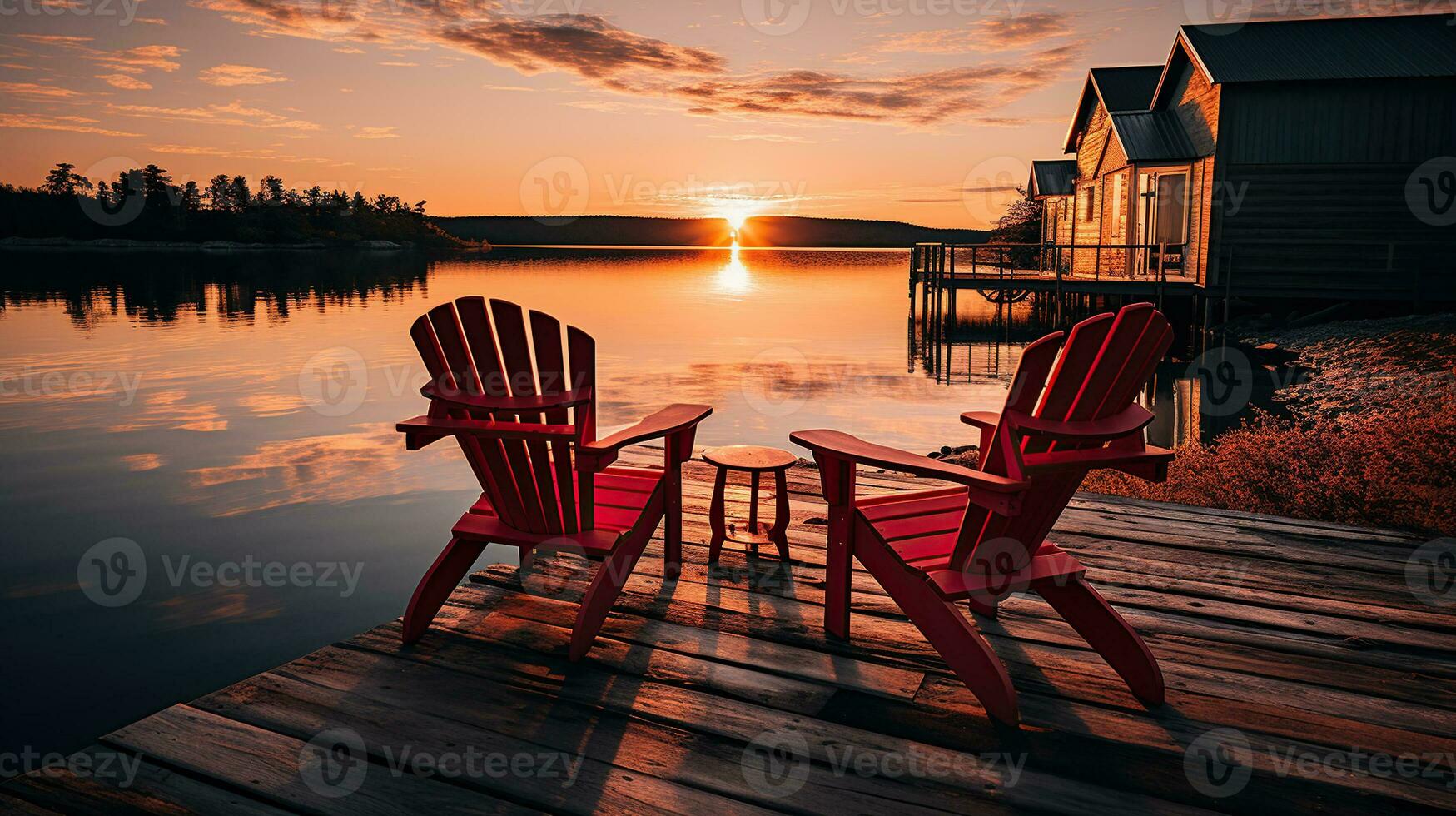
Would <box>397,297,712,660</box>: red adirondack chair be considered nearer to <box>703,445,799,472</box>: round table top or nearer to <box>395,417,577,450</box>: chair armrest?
<box>395,417,577,450</box>: chair armrest

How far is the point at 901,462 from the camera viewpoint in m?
2.57

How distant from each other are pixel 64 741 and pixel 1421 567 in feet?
18.6

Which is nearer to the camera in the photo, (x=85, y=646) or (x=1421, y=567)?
(x=1421, y=567)

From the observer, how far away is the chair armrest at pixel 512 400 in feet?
9.02

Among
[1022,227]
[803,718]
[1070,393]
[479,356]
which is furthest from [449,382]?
[1022,227]

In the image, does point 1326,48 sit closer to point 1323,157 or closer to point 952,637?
point 1323,157

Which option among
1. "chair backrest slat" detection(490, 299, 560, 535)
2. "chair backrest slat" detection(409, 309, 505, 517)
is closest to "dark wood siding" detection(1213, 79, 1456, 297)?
"chair backrest slat" detection(490, 299, 560, 535)

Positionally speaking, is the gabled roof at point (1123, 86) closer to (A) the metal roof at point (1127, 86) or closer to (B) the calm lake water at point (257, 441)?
(A) the metal roof at point (1127, 86)

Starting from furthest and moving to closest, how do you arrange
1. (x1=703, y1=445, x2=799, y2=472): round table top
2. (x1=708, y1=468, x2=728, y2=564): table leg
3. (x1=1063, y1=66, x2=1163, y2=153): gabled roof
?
(x1=1063, y1=66, x2=1163, y2=153): gabled roof → (x1=703, y1=445, x2=799, y2=472): round table top → (x1=708, y1=468, x2=728, y2=564): table leg

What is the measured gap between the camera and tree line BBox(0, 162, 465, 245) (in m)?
79.8

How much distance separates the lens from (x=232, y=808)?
80.2 inches

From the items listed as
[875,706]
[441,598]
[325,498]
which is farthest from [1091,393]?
[325,498]

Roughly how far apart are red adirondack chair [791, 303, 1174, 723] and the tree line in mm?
83736

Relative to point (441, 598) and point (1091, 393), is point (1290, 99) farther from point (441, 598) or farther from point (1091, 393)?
point (441, 598)
